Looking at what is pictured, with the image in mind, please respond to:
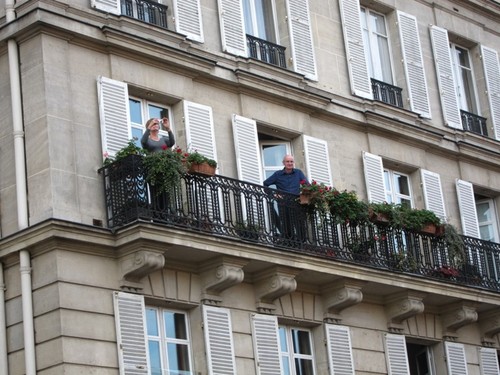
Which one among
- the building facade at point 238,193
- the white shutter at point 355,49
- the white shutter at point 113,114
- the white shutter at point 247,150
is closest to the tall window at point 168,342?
the building facade at point 238,193

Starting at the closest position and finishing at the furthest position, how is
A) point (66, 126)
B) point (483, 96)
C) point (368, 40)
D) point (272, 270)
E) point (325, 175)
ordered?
point (66, 126) < point (272, 270) < point (325, 175) < point (368, 40) < point (483, 96)

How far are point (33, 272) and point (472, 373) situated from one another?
9.63m

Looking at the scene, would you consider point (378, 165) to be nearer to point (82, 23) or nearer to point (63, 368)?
point (82, 23)

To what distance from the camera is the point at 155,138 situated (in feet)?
70.5

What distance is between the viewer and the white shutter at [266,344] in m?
22.2

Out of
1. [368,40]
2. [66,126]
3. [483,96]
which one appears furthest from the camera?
[483,96]

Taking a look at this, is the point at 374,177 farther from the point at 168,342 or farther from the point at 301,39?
the point at 168,342

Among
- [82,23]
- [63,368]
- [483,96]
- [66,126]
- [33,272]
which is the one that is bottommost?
[63,368]

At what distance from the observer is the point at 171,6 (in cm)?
2350

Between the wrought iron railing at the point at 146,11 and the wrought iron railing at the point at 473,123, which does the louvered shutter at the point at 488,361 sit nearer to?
the wrought iron railing at the point at 473,123

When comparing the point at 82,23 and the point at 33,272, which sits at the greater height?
the point at 82,23

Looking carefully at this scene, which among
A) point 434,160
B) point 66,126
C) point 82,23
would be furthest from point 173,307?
point 434,160

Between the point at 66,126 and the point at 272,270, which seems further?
the point at 272,270

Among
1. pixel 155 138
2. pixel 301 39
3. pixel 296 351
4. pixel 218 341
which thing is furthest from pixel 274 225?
pixel 301 39
